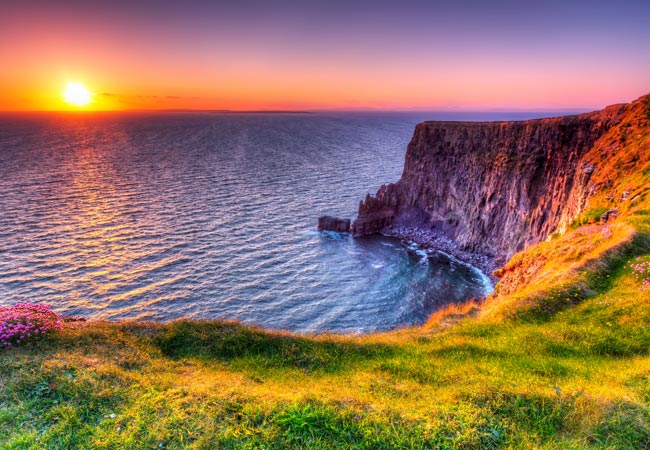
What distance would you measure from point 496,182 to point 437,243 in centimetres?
1457

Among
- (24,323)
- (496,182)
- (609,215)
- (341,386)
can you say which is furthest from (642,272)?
(496,182)

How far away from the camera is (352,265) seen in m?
54.4

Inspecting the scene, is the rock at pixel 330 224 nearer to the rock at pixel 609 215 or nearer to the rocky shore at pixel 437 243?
the rocky shore at pixel 437 243

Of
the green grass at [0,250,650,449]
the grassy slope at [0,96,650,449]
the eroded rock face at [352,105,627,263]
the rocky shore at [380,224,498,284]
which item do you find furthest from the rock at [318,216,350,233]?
the green grass at [0,250,650,449]

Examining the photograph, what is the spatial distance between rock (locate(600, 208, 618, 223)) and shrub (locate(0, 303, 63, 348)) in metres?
41.4

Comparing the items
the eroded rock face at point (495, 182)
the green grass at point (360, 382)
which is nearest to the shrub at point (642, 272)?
the green grass at point (360, 382)

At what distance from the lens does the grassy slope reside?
1080 cm

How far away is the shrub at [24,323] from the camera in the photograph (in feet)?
53.3

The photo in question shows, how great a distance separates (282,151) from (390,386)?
432 ft

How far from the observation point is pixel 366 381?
1455 centimetres

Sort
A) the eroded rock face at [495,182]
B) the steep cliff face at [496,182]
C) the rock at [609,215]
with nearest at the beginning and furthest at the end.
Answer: the rock at [609,215]
the steep cliff face at [496,182]
the eroded rock face at [495,182]

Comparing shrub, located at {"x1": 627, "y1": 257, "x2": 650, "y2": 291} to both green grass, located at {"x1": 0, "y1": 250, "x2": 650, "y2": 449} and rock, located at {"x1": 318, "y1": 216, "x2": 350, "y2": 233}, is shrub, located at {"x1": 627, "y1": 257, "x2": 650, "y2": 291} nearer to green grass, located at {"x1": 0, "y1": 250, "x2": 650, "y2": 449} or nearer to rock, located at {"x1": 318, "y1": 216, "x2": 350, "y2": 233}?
green grass, located at {"x1": 0, "y1": 250, "x2": 650, "y2": 449}

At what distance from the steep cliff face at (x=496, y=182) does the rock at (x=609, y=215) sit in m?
7.62

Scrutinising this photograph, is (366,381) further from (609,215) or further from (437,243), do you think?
(437,243)
